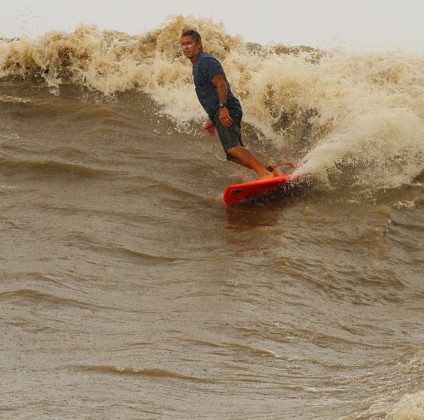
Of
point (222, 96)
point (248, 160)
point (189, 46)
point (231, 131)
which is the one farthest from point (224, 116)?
point (189, 46)

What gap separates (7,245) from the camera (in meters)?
7.34

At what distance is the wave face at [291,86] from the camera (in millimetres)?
9867

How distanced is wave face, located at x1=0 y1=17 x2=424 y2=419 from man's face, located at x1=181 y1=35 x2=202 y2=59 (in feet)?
4.77

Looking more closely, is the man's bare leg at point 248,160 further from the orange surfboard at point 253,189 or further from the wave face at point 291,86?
the wave face at point 291,86

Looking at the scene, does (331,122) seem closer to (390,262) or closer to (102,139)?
(102,139)

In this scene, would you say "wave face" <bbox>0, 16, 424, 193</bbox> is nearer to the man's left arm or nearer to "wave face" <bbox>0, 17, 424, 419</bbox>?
"wave face" <bbox>0, 17, 424, 419</bbox>

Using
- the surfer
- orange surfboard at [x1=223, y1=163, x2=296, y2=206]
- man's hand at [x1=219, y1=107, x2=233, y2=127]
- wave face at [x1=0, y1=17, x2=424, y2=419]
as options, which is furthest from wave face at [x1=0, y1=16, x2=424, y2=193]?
man's hand at [x1=219, y1=107, x2=233, y2=127]

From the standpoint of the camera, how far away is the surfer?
28.1 feet

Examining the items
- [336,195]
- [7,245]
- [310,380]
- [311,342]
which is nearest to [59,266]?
[7,245]

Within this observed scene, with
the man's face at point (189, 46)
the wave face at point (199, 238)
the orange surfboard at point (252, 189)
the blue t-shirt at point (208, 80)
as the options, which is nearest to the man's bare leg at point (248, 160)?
the orange surfboard at point (252, 189)

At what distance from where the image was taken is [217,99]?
344 inches

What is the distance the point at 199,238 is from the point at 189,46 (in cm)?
183

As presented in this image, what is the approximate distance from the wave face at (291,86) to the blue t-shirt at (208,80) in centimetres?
118

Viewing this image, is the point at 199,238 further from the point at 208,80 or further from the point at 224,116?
the point at 208,80
